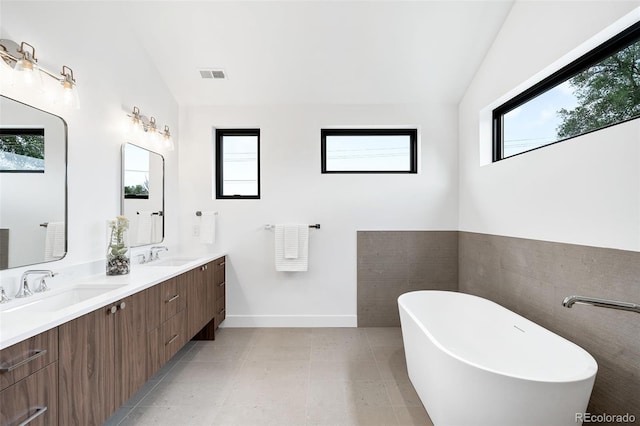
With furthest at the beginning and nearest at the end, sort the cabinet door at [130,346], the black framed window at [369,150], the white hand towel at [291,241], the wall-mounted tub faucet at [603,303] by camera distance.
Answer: the black framed window at [369,150], the white hand towel at [291,241], the cabinet door at [130,346], the wall-mounted tub faucet at [603,303]

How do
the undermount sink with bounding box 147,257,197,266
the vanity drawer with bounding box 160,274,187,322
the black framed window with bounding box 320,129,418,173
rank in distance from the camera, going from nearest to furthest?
the vanity drawer with bounding box 160,274,187,322
the undermount sink with bounding box 147,257,197,266
the black framed window with bounding box 320,129,418,173

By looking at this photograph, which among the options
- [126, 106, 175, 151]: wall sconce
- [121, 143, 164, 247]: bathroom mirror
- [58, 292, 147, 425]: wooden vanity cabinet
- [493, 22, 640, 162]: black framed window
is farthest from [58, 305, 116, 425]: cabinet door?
[493, 22, 640, 162]: black framed window

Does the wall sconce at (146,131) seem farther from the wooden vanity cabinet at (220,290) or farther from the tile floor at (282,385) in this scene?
the tile floor at (282,385)

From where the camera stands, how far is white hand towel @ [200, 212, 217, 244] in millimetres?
3059

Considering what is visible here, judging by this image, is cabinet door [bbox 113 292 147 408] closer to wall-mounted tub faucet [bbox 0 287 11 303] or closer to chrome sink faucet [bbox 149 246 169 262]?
wall-mounted tub faucet [bbox 0 287 11 303]

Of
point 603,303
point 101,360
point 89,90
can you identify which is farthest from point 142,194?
point 603,303

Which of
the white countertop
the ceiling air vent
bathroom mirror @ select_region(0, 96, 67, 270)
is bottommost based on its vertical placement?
the white countertop

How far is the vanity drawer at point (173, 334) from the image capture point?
1.96m

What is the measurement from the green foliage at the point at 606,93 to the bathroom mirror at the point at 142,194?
9.96 ft

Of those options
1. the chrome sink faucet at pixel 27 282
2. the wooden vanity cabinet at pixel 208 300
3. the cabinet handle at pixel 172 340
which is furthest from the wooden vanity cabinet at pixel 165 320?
the chrome sink faucet at pixel 27 282

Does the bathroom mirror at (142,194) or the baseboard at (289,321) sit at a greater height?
the bathroom mirror at (142,194)

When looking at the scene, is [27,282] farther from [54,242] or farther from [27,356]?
[27,356]

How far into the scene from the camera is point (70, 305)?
162 cm

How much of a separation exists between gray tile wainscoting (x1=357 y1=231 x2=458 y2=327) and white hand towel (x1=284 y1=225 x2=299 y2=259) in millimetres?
669
